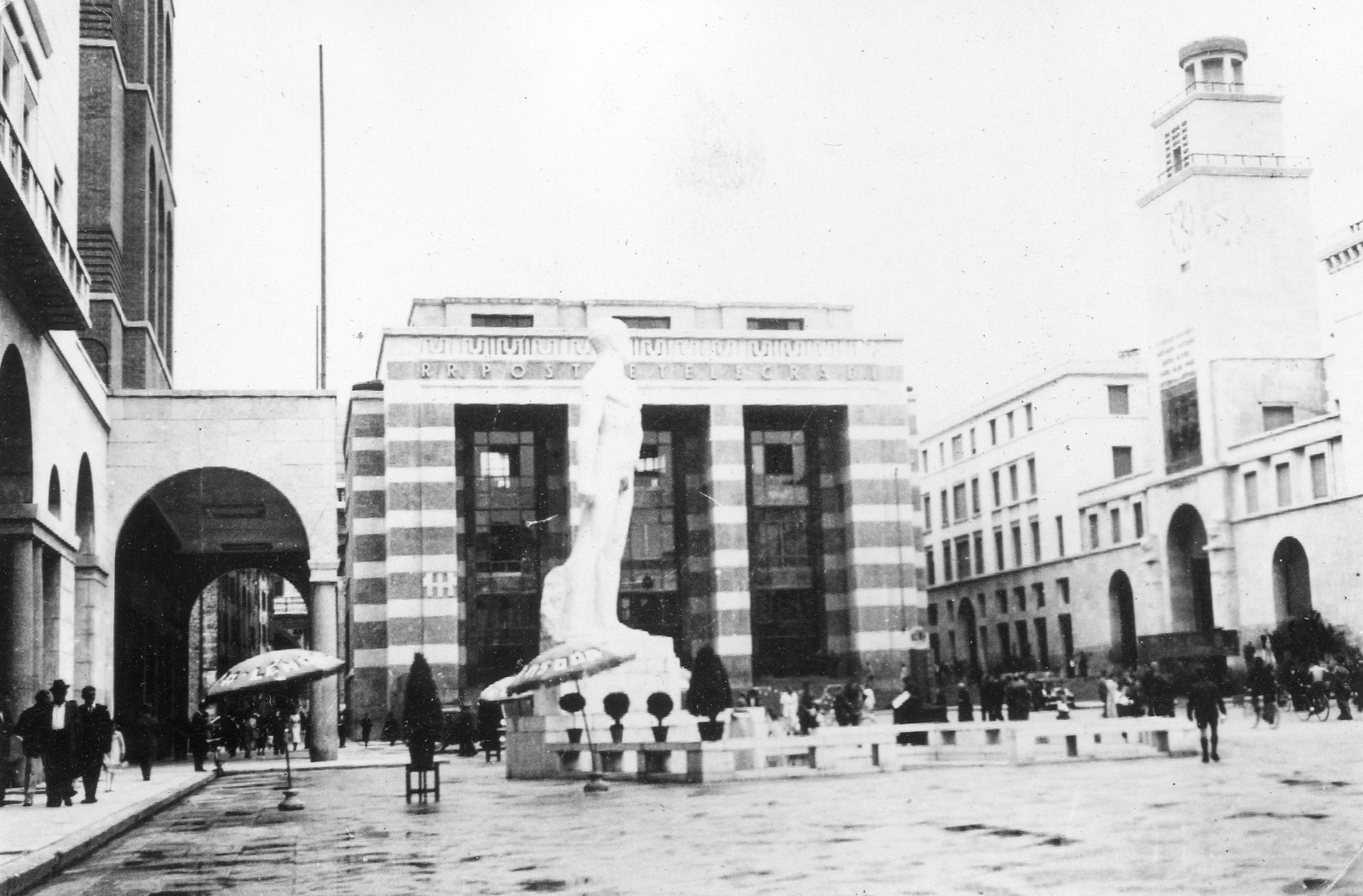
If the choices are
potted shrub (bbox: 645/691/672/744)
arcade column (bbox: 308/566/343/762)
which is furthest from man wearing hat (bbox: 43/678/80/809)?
arcade column (bbox: 308/566/343/762)

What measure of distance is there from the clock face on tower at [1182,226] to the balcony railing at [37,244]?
103 ft

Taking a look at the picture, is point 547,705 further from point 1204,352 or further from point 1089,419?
point 1089,419

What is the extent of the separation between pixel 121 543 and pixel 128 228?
873 centimetres

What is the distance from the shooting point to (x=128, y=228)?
1561 inches

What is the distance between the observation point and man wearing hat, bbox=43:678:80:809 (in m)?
19.6

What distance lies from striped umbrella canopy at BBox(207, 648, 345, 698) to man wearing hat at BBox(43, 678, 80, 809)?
5.88 ft

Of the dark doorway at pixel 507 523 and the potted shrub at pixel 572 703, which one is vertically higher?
the dark doorway at pixel 507 523

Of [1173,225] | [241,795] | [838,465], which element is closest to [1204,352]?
[1173,225]

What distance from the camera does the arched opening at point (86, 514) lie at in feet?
98.7

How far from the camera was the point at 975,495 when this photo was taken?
76000mm

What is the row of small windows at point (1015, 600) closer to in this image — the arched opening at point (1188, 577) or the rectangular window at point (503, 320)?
the arched opening at point (1188, 577)

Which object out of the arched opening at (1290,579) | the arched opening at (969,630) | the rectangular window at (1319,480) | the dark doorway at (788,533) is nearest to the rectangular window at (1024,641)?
the arched opening at (969,630)

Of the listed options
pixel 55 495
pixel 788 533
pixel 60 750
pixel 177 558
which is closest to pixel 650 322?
pixel 788 533

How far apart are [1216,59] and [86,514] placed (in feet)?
72.5
